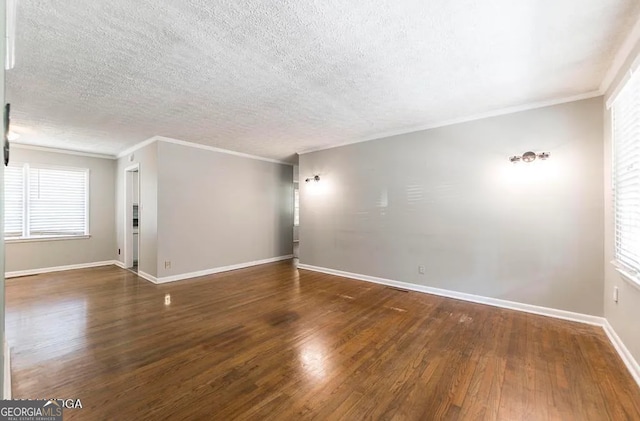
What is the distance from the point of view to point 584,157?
2938mm

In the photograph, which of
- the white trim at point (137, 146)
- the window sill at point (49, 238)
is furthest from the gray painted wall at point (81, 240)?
the white trim at point (137, 146)

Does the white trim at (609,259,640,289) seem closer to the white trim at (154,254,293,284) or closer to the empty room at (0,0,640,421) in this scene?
the empty room at (0,0,640,421)

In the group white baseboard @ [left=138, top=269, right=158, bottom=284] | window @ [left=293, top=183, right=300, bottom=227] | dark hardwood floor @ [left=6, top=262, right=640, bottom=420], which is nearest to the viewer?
dark hardwood floor @ [left=6, top=262, right=640, bottom=420]

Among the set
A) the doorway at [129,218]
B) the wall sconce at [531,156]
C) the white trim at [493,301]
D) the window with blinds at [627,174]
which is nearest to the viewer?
the window with blinds at [627,174]

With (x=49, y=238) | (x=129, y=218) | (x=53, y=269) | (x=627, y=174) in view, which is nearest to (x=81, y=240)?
(x=49, y=238)

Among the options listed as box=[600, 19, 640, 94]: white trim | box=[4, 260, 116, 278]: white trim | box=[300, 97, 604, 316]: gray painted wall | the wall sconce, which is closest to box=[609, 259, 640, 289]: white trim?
box=[300, 97, 604, 316]: gray painted wall

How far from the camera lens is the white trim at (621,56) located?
1.89 metres

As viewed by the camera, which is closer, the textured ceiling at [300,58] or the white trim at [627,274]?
the textured ceiling at [300,58]

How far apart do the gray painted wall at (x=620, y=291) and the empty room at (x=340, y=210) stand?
0.11ft

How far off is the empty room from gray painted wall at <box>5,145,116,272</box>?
0.18ft

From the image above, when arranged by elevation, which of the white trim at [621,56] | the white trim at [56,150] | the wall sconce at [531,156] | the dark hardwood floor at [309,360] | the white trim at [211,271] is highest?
the white trim at [621,56]

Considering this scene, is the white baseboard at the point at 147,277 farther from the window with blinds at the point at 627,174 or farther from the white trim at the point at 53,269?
the window with blinds at the point at 627,174

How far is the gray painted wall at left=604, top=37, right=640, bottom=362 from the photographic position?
2.04 m

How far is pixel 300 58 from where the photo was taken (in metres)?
2.24
